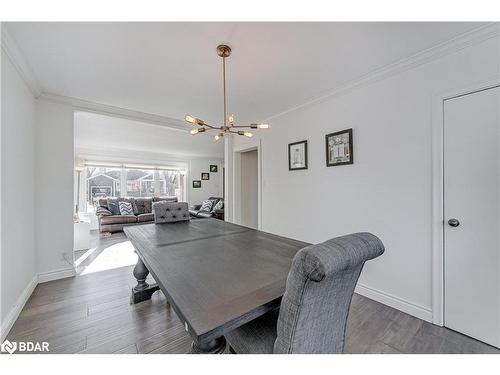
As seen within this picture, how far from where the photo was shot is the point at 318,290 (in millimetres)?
788

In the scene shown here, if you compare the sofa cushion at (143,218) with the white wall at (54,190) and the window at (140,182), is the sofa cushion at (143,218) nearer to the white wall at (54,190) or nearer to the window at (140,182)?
the window at (140,182)

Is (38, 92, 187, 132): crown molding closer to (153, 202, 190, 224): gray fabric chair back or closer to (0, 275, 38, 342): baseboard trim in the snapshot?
(153, 202, 190, 224): gray fabric chair back

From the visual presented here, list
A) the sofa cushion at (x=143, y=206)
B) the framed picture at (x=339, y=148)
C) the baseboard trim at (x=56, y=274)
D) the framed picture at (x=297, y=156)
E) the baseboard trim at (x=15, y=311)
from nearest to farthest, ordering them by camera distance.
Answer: the baseboard trim at (x=15, y=311) < the framed picture at (x=339, y=148) < the baseboard trim at (x=56, y=274) < the framed picture at (x=297, y=156) < the sofa cushion at (x=143, y=206)

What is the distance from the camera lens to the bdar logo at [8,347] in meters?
1.45

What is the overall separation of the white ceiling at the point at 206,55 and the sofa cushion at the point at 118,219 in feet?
11.8

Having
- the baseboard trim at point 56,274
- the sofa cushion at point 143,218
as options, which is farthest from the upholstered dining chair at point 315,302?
the sofa cushion at point 143,218

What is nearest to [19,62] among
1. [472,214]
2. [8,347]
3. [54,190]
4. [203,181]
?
[54,190]

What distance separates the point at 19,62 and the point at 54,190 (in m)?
1.42

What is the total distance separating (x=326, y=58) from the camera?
1.83 metres

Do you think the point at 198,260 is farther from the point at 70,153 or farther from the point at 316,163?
the point at 70,153

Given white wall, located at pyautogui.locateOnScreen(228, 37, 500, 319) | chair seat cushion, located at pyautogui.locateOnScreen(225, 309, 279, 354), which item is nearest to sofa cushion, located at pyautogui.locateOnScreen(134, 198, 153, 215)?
white wall, located at pyautogui.locateOnScreen(228, 37, 500, 319)

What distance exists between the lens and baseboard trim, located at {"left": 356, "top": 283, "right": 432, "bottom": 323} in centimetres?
177

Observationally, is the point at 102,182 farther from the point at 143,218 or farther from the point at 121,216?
the point at 143,218
